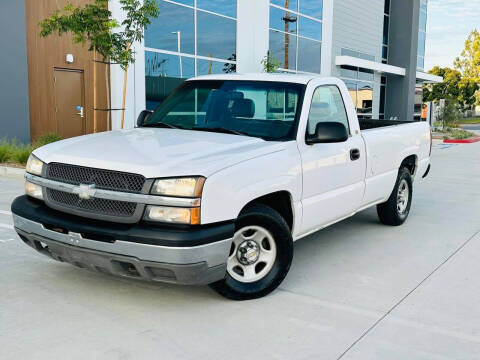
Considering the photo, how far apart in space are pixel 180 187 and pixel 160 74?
43.4ft

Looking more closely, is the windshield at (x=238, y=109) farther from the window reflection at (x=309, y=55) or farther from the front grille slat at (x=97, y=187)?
the window reflection at (x=309, y=55)

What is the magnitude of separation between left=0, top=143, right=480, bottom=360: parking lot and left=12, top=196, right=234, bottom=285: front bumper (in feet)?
1.29

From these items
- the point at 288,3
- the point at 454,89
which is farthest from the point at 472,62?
the point at 288,3

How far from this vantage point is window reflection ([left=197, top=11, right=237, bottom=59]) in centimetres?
1828

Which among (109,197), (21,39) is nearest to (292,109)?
(109,197)

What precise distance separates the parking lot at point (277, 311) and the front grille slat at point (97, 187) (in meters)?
0.79

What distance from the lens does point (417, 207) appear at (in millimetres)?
8516

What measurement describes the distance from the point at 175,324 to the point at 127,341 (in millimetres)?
415

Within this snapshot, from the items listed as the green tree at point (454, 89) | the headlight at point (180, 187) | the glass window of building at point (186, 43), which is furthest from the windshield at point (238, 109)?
the green tree at point (454, 89)

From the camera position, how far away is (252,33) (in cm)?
2103

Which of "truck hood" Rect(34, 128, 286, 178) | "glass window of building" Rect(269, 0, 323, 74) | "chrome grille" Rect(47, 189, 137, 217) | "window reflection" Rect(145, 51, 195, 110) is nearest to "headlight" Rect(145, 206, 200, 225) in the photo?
"chrome grille" Rect(47, 189, 137, 217)

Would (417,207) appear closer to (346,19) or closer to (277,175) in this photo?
(277,175)

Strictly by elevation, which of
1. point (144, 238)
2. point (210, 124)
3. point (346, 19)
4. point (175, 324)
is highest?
point (346, 19)

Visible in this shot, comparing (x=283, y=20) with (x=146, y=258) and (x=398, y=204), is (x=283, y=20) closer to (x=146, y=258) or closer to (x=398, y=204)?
(x=398, y=204)
